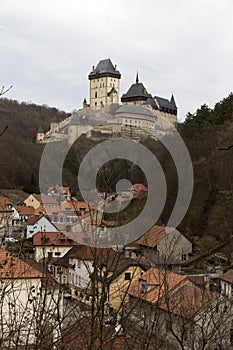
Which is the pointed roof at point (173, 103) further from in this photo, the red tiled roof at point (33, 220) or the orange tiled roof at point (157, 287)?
the orange tiled roof at point (157, 287)

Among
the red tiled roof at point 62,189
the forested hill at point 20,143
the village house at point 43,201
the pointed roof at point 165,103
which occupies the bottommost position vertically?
the village house at point 43,201

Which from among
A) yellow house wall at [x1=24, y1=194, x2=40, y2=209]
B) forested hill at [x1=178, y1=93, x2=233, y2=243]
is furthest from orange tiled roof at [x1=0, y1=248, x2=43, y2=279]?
yellow house wall at [x1=24, y1=194, x2=40, y2=209]

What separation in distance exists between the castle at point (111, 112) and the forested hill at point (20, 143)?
2.72 m

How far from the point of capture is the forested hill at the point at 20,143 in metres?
39.8

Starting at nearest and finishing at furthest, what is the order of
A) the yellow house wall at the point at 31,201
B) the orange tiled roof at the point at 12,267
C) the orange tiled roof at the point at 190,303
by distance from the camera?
the orange tiled roof at the point at 12,267 → the orange tiled roof at the point at 190,303 → the yellow house wall at the point at 31,201

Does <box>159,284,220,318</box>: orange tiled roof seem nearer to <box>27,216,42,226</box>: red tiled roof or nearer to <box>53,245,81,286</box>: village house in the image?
<box>53,245,81,286</box>: village house

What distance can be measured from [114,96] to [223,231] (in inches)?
2030

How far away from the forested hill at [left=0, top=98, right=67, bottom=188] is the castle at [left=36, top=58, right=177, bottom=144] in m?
2.72

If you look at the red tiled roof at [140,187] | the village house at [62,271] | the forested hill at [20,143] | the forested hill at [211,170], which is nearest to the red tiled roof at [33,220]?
the red tiled roof at [140,187]

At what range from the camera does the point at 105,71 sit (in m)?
69.7

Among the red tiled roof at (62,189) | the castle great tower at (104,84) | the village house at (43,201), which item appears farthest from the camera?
the castle great tower at (104,84)

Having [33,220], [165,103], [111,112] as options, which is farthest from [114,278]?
[165,103]

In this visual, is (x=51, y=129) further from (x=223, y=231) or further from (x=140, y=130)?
(x=223, y=231)

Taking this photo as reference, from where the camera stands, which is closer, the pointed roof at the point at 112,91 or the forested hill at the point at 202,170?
the forested hill at the point at 202,170
